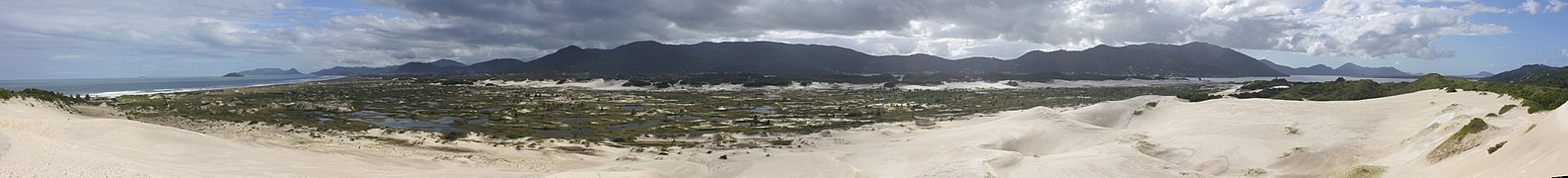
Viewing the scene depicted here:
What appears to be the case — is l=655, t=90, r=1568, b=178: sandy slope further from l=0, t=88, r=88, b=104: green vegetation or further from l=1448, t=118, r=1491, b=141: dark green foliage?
l=0, t=88, r=88, b=104: green vegetation

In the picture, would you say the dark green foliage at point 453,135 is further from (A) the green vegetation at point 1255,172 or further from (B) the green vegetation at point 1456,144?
(B) the green vegetation at point 1456,144

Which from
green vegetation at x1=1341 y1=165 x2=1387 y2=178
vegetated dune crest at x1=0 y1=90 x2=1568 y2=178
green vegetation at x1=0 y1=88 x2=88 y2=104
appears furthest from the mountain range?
green vegetation at x1=0 y1=88 x2=88 y2=104

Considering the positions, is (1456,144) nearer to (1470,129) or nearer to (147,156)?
(1470,129)

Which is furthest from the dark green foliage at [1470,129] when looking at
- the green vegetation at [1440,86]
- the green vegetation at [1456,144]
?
the green vegetation at [1440,86]

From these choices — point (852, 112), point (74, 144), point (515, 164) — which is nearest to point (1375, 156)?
point (515, 164)

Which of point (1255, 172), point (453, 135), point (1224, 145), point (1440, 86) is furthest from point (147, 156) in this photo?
point (1440, 86)

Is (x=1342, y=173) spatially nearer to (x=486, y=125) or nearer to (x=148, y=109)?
(x=486, y=125)

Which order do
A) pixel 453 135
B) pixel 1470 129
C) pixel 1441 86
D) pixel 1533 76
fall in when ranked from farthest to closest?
pixel 1533 76 → pixel 1441 86 → pixel 453 135 → pixel 1470 129

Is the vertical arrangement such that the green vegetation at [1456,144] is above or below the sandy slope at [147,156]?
above
